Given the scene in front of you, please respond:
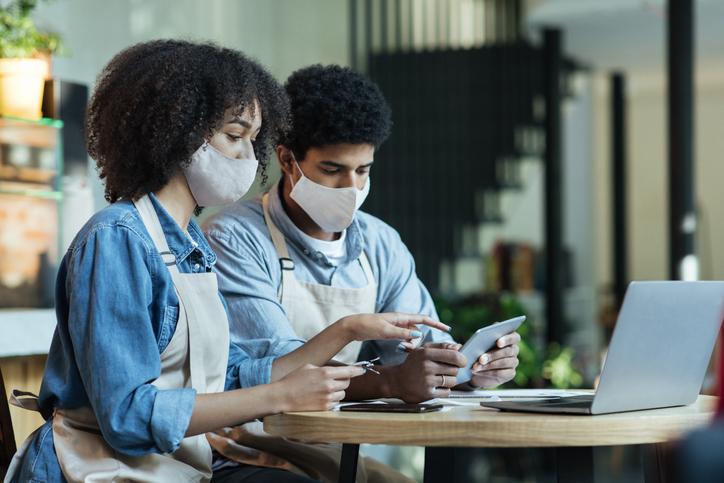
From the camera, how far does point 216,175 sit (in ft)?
4.37

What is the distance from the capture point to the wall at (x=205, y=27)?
3.46 m

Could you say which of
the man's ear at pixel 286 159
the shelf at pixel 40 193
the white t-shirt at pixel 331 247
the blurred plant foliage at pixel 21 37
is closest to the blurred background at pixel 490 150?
the shelf at pixel 40 193

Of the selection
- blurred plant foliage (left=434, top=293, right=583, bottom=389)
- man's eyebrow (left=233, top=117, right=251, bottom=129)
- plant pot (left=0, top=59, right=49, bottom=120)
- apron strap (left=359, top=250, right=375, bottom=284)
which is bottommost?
blurred plant foliage (left=434, top=293, right=583, bottom=389)

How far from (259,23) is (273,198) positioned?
126 inches

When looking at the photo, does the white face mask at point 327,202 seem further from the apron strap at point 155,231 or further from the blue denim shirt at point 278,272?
the apron strap at point 155,231

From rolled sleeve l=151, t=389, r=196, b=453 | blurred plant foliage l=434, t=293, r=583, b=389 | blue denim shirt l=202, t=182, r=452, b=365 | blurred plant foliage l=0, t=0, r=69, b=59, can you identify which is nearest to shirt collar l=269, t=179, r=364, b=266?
blue denim shirt l=202, t=182, r=452, b=365

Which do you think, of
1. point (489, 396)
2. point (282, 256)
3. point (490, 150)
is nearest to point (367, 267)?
point (282, 256)

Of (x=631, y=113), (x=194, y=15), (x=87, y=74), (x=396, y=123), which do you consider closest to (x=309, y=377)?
(x=87, y=74)

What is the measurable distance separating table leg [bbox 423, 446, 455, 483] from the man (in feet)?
1.11

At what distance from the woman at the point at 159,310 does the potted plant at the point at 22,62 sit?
145cm

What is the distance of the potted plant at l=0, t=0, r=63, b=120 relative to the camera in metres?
2.62

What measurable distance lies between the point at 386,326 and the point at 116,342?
48 cm

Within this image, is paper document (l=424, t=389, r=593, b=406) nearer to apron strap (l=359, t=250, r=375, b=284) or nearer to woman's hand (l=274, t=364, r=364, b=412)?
woman's hand (l=274, t=364, r=364, b=412)

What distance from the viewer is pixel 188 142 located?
1.27 meters
